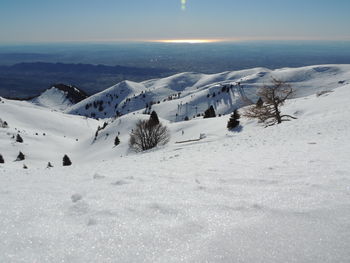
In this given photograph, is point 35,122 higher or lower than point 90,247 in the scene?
lower

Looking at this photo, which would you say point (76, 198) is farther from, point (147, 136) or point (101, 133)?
point (101, 133)

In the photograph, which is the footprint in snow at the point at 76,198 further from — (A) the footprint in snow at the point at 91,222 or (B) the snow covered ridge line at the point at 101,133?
(B) the snow covered ridge line at the point at 101,133

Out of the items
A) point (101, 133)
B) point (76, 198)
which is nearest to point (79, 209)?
point (76, 198)

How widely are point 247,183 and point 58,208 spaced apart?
18.9 feet

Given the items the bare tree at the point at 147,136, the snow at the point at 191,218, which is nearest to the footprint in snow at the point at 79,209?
the snow at the point at 191,218

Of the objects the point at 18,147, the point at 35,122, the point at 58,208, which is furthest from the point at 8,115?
the point at 58,208

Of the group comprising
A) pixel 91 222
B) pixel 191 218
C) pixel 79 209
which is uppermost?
pixel 191 218

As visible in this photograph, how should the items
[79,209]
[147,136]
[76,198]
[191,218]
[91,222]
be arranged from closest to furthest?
1. [191,218]
2. [91,222]
3. [79,209]
4. [76,198]
5. [147,136]

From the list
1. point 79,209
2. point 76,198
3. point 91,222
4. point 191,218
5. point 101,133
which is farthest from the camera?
point 101,133

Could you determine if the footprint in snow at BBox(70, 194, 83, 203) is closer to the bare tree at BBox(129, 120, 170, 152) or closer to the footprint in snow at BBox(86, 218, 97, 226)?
the footprint in snow at BBox(86, 218, 97, 226)

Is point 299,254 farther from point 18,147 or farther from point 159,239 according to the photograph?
point 18,147

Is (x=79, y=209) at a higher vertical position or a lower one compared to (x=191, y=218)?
lower

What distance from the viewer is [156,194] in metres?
6.81

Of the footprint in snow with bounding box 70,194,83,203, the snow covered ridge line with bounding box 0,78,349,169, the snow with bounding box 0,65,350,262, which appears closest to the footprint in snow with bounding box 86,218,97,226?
the snow with bounding box 0,65,350,262
